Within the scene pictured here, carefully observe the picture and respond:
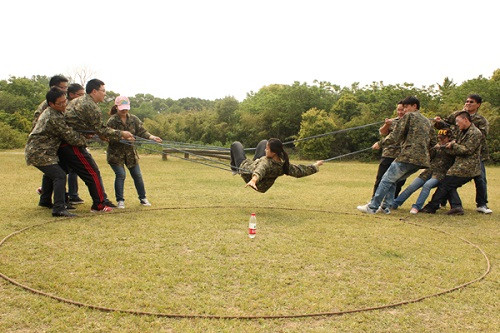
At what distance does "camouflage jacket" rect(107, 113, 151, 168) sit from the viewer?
822cm

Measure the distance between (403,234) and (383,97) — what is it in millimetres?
26884

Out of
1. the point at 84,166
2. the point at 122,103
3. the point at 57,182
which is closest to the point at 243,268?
the point at 57,182

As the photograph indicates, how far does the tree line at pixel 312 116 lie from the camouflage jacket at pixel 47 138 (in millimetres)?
20282

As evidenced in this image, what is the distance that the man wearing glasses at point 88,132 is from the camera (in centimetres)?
762

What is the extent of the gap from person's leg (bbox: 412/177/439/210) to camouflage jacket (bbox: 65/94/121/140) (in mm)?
6403

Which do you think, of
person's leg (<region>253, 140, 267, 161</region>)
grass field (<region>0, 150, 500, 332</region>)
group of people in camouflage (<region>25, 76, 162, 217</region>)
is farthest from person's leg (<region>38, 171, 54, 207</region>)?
person's leg (<region>253, 140, 267, 161</region>)

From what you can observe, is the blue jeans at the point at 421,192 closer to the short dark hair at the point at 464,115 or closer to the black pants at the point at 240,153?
the short dark hair at the point at 464,115

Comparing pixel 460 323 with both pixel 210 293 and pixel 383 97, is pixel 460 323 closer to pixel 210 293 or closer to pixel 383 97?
pixel 210 293

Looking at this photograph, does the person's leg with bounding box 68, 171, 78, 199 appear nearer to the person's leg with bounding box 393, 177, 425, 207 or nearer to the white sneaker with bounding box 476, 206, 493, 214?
the person's leg with bounding box 393, 177, 425, 207

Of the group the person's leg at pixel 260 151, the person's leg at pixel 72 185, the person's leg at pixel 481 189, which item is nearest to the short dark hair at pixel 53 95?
the person's leg at pixel 72 185

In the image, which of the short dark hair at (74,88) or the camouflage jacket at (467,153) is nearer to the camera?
the camouflage jacket at (467,153)

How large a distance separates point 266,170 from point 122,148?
3131mm

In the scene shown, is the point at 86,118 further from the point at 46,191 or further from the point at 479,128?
the point at 479,128

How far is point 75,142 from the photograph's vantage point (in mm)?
7441
